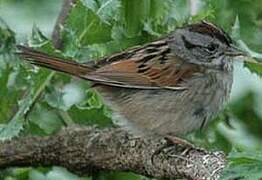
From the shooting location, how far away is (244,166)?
79.7 inches

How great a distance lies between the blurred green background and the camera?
116 inches

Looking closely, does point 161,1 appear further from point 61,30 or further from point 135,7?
point 61,30

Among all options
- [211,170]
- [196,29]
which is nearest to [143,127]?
[196,29]

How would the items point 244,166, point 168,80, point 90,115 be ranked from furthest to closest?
point 168,80
point 90,115
point 244,166

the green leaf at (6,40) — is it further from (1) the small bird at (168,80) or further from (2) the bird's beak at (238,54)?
(2) the bird's beak at (238,54)

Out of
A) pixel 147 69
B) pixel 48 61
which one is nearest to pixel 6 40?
pixel 48 61

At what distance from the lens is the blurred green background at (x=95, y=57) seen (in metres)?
2.95

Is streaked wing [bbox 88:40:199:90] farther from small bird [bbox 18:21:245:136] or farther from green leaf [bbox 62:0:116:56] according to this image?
green leaf [bbox 62:0:116:56]

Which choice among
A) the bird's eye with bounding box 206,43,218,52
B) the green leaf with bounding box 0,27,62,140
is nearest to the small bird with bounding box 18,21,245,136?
the bird's eye with bounding box 206,43,218,52

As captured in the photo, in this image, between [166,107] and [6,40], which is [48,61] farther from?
[166,107]

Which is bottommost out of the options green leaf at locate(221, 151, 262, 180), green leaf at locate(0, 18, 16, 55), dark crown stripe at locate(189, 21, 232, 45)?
green leaf at locate(221, 151, 262, 180)

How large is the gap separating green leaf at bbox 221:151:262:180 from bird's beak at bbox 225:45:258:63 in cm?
92

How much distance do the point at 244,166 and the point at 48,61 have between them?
1139mm

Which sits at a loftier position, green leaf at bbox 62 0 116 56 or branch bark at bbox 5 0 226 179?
green leaf at bbox 62 0 116 56
